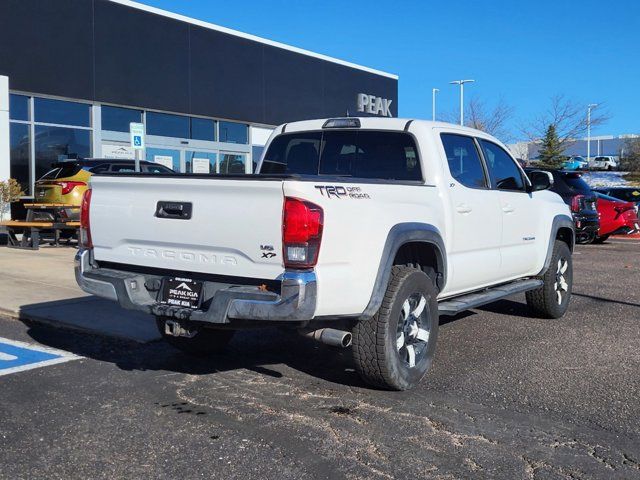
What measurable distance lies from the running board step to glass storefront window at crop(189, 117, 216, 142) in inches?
680

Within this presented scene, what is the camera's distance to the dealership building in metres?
17.9

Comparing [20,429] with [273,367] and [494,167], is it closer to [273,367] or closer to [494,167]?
[273,367]

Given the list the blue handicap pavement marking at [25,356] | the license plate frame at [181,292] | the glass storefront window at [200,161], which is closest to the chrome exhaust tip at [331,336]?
the license plate frame at [181,292]

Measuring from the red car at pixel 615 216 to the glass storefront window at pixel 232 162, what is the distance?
39.9 feet

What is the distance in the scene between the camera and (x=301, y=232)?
159 inches

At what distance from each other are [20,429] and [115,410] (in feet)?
1.93

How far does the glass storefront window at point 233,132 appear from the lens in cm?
2383

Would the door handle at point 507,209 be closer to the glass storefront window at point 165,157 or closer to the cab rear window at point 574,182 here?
the cab rear window at point 574,182

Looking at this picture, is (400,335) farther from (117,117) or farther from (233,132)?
(233,132)

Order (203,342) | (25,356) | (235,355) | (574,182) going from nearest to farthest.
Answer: (203,342), (25,356), (235,355), (574,182)

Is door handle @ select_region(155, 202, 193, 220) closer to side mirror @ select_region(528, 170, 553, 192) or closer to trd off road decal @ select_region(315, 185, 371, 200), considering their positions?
trd off road decal @ select_region(315, 185, 371, 200)

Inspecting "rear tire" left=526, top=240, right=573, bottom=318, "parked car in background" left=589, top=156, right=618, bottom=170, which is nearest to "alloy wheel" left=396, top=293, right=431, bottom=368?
"rear tire" left=526, top=240, right=573, bottom=318

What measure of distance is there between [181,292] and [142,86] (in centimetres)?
1733

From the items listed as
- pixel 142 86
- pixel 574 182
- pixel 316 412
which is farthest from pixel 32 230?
pixel 574 182
